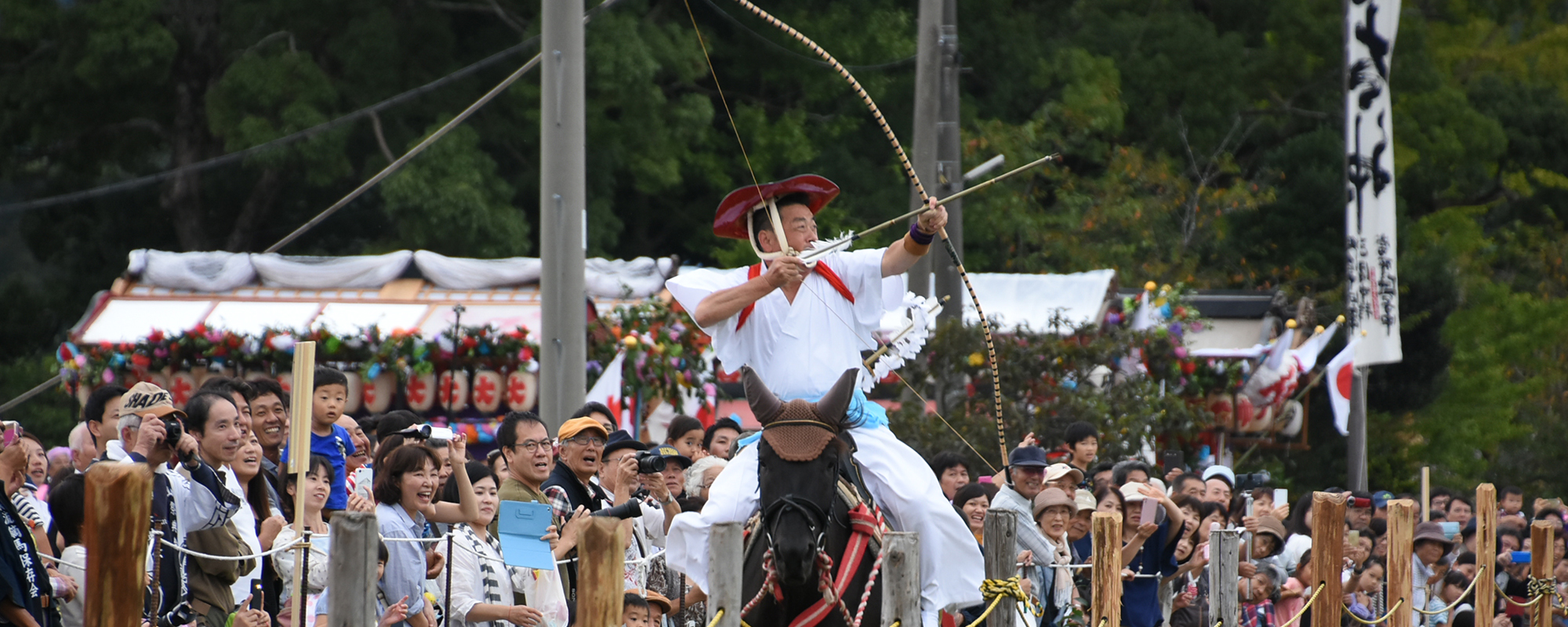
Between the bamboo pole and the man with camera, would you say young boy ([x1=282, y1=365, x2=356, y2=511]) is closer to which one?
the man with camera

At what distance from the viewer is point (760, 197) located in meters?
6.48

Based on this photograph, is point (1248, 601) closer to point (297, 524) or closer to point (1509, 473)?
point (297, 524)

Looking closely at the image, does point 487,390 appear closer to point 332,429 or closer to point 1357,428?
point 332,429

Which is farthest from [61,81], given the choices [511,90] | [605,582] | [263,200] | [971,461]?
[605,582]

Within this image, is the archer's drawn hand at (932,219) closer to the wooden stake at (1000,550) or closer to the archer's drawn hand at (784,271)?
the archer's drawn hand at (784,271)

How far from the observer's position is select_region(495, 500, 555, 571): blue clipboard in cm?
618

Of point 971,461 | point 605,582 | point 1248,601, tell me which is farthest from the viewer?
point 971,461

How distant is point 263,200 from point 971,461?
1502 centimetres

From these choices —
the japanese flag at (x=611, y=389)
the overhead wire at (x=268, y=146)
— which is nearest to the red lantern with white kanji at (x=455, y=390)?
the japanese flag at (x=611, y=389)

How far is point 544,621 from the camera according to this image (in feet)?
21.7

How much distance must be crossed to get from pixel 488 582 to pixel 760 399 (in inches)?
53.7

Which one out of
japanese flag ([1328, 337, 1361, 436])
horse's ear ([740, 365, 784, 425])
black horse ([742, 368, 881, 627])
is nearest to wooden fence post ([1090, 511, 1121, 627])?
black horse ([742, 368, 881, 627])

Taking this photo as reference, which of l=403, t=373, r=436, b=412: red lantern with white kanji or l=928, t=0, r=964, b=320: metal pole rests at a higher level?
l=928, t=0, r=964, b=320: metal pole

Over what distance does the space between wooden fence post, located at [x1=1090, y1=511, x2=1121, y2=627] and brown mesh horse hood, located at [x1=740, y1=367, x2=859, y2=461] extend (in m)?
1.54
